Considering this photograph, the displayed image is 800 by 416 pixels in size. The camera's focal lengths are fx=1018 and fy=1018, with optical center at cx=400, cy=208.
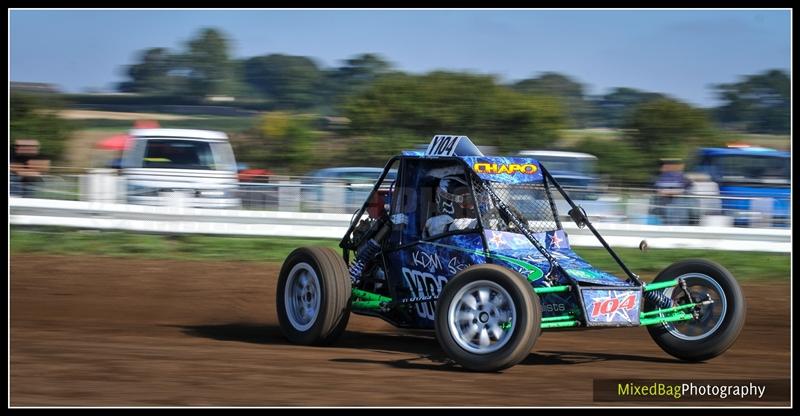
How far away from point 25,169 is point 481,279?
10.7 metres

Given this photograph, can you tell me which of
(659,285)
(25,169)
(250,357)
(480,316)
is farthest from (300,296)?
(25,169)

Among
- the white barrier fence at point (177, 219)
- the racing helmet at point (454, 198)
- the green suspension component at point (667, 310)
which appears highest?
the racing helmet at point (454, 198)

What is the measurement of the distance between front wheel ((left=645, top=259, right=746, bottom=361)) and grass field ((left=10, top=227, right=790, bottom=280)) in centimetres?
516

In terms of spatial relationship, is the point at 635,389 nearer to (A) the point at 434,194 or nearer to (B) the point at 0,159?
(A) the point at 434,194

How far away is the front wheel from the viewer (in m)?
7.28

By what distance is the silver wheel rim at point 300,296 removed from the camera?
7984 millimetres

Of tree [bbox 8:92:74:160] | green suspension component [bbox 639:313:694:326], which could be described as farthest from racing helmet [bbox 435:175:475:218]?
tree [bbox 8:92:74:160]

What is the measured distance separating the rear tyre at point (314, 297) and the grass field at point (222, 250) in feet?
17.0

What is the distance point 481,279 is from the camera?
21.6 feet

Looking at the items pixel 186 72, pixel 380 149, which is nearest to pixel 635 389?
pixel 380 149

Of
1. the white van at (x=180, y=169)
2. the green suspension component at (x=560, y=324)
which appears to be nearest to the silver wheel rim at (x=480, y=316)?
the green suspension component at (x=560, y=324)

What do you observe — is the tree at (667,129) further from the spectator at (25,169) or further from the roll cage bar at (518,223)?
the roll cage bar at (518,223)

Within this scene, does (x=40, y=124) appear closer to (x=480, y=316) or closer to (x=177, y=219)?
(x=177, y=219)

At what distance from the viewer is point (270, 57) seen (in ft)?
107
